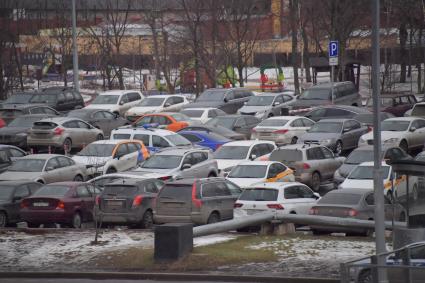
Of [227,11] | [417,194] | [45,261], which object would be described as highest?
[227,11]

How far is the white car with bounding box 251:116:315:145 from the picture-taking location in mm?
Answer: 39000

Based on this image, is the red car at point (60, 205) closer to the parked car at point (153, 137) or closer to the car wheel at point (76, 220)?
the car wheel at point (76, 220)

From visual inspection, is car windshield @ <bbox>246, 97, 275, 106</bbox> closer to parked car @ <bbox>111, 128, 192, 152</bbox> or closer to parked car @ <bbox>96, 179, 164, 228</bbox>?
parked car @ <bbox>111, 128, 192, 152</bbox>

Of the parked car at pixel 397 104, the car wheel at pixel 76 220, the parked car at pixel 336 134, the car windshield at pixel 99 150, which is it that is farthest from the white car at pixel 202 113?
the car wheel at pixel 76 220

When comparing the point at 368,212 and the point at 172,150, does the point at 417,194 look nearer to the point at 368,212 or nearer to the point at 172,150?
the point at 368,212

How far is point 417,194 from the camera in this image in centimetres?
1777

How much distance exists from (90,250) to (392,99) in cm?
2849

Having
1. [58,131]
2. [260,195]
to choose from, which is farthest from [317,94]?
[260,195]

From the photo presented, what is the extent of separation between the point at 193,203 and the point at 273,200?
2068mm

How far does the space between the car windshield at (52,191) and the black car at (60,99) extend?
2182cm

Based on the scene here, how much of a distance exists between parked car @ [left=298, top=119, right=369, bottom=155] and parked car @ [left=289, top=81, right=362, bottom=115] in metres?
7.18

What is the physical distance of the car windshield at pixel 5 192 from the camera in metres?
28.1

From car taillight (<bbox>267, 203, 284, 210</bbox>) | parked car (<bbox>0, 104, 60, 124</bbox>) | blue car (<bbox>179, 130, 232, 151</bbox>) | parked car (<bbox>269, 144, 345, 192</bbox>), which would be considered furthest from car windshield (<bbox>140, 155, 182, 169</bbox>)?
parked car (<bbox>0, 104, 60, 124</bbox>)

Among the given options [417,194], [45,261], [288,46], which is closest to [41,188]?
[45,261]
